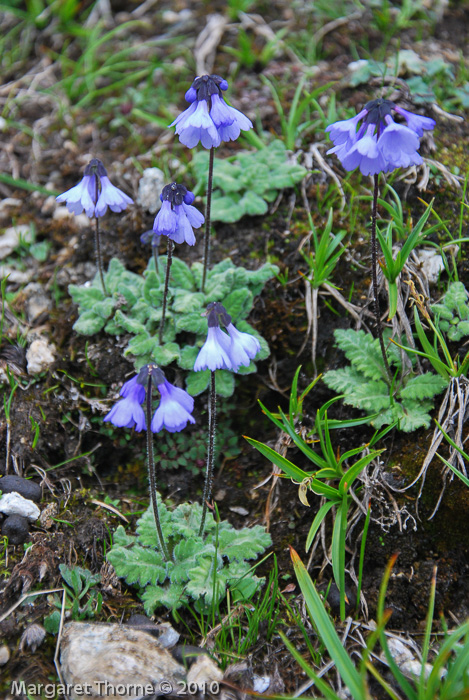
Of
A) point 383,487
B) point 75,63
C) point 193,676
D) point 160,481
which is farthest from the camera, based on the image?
point 75,63

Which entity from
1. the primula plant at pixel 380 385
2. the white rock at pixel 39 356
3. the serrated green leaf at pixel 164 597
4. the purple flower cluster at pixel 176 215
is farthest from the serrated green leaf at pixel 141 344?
the serrated green leaf at pixel 164 597

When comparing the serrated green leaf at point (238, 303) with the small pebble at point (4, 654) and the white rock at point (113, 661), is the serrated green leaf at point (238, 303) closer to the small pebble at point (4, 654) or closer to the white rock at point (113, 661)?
the white rock at point (113, 661)

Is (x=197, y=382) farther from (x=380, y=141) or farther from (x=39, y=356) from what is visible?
(x=380, y=141)

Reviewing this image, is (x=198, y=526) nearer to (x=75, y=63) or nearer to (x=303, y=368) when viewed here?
(x=303, y=368)

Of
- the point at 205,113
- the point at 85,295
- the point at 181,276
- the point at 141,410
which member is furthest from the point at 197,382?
the point at 205,113

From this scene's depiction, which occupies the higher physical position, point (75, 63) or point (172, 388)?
point (75, 63)

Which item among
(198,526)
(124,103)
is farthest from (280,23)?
(198,526)
